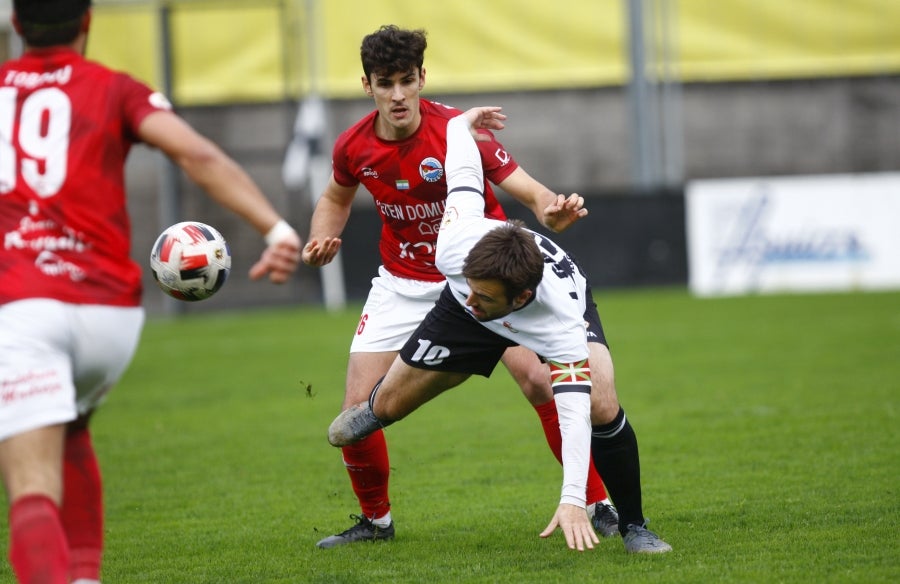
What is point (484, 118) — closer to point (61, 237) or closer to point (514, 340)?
point (514, 340)

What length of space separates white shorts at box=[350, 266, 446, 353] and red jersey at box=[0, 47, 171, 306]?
219 cm

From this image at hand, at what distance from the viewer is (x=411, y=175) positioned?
18.1 feet

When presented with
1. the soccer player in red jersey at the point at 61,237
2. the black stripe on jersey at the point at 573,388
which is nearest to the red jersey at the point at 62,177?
the soccer player in red jersey at the point at 61,237

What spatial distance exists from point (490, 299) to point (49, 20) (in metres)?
1.79

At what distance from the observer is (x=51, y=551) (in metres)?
3.37

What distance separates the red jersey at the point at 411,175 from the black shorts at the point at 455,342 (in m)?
0.64

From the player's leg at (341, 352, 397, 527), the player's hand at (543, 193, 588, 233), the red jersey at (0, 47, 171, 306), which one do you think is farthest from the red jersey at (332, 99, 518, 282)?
the red jersey at (0, 47, 171, 306)

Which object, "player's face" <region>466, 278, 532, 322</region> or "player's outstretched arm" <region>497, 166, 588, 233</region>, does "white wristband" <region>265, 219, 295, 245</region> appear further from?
"player's outstretched arm" <region>497, 166, 588, 233</region>

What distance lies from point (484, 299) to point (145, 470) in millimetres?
3802

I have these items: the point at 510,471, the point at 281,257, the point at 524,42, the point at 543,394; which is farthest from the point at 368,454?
the point at 524,42

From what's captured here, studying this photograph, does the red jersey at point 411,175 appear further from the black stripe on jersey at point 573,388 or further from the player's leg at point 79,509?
the player's leg at point 79,509

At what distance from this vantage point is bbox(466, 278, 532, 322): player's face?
441 cm

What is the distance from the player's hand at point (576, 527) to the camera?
426 cm

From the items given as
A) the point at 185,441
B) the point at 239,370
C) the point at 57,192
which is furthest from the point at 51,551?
the point at 239,370
